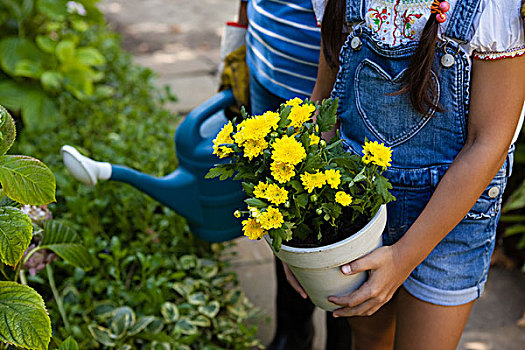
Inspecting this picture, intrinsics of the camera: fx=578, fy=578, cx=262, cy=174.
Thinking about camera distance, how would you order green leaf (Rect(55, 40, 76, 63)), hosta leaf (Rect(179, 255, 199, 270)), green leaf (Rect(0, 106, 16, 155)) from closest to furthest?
green leaf (Rect(0, 106, 16, 155)) < hosta leaf (Rect(179, 255, 199, 270)) < green leaf (Rect(55, 40, 76, 63))

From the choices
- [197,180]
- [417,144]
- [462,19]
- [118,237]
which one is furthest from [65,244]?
[462,19]

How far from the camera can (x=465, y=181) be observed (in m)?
1.11

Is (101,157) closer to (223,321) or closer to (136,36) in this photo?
(223,321)

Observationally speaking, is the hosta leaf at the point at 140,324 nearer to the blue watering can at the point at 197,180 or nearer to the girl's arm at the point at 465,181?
the blue watering can at the point at 197,180

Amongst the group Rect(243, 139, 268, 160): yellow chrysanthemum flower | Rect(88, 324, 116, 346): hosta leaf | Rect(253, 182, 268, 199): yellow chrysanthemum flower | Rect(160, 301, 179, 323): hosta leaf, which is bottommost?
Rect(160, 301, 179, 323): hosta leaf

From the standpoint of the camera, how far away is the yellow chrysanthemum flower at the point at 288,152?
41.2 inches

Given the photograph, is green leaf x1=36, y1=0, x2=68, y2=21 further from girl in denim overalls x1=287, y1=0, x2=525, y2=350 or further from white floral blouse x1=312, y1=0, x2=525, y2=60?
white floral blouse x1=312, y1=0, x2=525, y2=60

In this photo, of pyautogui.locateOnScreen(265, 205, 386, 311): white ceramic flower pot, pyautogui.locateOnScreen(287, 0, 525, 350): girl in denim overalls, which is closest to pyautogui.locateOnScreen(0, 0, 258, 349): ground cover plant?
pyautogui.locateOnScreen(265, 205, 386, 311): white ceramic flower pot

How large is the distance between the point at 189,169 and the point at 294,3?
2.34ft

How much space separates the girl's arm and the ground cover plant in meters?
0.90

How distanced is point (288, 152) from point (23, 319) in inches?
25.6

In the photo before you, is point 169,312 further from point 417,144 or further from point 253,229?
point 417,144

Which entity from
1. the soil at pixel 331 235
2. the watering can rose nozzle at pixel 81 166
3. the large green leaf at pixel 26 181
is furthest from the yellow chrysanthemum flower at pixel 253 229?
the watering can rose nozzle at pixel 81 166

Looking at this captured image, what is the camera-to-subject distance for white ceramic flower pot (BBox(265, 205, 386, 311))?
1.11 meters
